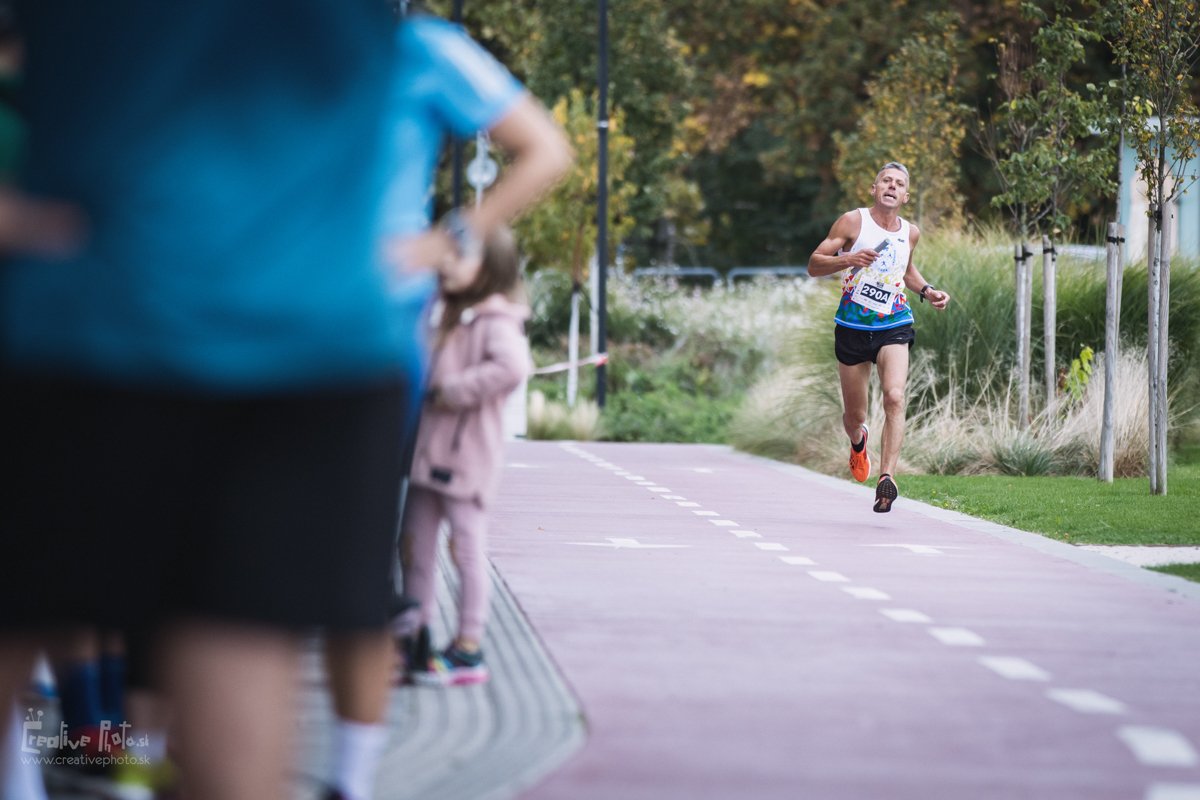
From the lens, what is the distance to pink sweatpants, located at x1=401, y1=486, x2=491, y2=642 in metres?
5.03

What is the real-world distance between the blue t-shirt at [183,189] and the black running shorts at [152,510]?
0.04 meters

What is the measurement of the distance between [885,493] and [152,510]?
8.55 meters

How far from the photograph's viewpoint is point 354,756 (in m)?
3.46

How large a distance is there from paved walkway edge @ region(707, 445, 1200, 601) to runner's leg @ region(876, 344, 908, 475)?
625 mm

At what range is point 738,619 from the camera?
6.39 m

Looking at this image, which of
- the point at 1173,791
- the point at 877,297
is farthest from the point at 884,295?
the point at 1173,791

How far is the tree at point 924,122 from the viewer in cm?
2416

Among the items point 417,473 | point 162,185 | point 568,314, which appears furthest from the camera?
point 568,314

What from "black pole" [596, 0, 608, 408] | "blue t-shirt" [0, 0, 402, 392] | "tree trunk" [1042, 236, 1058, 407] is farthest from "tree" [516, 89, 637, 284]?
"blue t-shirt" [0, 0, 402, 392]

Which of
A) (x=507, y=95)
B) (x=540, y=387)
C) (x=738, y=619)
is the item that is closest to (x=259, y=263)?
(x=507, y=95)

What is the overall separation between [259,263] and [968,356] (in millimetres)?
14681

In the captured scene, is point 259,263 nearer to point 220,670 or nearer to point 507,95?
point 220,670

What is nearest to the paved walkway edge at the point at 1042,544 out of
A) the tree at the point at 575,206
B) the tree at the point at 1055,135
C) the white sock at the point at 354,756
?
the tree at the point at 1055,135

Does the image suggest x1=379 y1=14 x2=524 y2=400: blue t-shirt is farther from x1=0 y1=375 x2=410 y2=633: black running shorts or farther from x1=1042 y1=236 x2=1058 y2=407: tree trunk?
x1=1042 y1=236 x2=1058 y2=407: tree trunk
